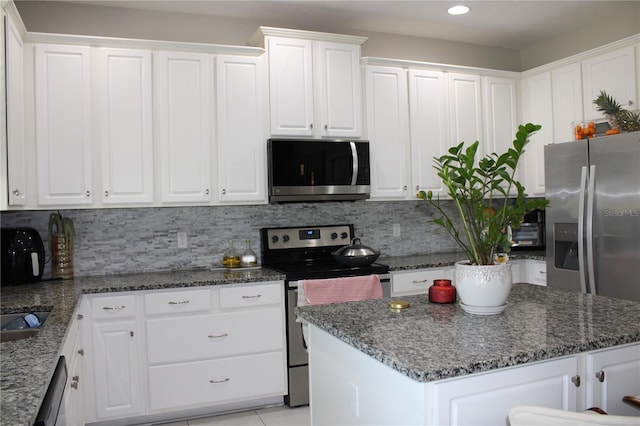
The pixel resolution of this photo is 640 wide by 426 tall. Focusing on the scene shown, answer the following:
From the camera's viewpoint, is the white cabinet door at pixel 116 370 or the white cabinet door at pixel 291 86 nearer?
the white cabinet door at pixel 116 370

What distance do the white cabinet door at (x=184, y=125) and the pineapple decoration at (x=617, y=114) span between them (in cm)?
270

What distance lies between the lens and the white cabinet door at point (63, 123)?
3.22 m

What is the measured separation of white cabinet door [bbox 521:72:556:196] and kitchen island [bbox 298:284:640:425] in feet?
7.98

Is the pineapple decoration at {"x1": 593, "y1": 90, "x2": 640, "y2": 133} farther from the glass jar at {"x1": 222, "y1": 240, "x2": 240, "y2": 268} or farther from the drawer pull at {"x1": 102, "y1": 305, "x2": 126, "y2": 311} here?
the drawer pull at {"x1": 102, "y1": 305, "x2": 126, "y2": 311}

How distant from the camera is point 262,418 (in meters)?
3.31

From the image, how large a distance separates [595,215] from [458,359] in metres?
2.45

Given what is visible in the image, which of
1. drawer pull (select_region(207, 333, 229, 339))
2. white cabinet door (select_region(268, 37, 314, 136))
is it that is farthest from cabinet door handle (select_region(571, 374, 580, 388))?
white cabinet door (select_region(268, 37, 314, 136))

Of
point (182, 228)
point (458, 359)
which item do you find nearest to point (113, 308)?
point (182, 228)

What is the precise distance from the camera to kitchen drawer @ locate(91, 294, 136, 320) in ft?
10.1

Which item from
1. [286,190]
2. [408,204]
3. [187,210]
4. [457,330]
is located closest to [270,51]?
[286,190]

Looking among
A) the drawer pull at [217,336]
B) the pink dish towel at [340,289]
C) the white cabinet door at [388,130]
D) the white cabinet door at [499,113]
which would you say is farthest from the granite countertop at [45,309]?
the white cabinet door at [499,113]

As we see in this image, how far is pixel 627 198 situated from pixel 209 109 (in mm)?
2714

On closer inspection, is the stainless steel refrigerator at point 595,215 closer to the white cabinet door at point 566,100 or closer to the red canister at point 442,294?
the white cabinet door at point 566,100

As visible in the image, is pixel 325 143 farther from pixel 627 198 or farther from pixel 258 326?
pixel 627 198
